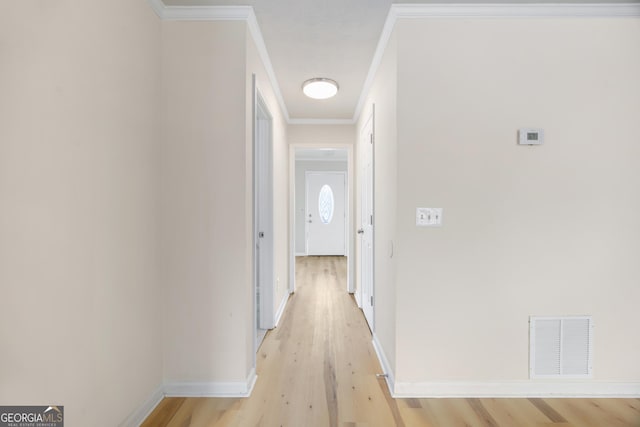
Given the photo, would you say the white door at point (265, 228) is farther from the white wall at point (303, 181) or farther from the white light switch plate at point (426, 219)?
the white wall at point (303, 181)

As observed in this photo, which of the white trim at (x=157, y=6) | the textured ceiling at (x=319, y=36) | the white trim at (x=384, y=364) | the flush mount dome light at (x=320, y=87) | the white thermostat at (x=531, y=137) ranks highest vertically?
the textured ceiling at (x=319, y=36)

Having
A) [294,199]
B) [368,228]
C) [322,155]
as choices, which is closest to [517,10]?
[368,228]

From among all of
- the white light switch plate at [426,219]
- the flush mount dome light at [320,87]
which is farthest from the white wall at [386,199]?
the flush mount dome light at [320,87]

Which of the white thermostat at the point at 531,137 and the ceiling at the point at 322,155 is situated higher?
the ceiling at the point at 322,155

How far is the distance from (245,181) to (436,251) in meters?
1.31

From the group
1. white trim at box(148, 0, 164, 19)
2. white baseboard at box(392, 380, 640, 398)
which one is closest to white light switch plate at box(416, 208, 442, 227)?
white baseboard at box(392, 380, 640, 398)

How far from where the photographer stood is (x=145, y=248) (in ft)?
6.02

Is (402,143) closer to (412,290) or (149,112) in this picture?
(412,290)

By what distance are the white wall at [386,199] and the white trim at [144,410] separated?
1.50 meters

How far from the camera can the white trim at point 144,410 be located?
1.68 m

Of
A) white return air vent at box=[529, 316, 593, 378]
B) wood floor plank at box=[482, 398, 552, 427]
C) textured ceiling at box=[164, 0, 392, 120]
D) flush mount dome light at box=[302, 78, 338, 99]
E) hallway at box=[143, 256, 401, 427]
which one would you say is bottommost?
hallway at box=[143, 256, 401, 427]

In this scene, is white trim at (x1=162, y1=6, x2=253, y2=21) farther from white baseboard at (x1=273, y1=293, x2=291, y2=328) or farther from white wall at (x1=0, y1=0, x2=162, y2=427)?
white baseboard at (x1=273, y1=293, x2=291, y2=328)

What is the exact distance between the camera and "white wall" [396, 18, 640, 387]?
1.99m

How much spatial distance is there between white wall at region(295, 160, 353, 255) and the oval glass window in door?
418 mm
